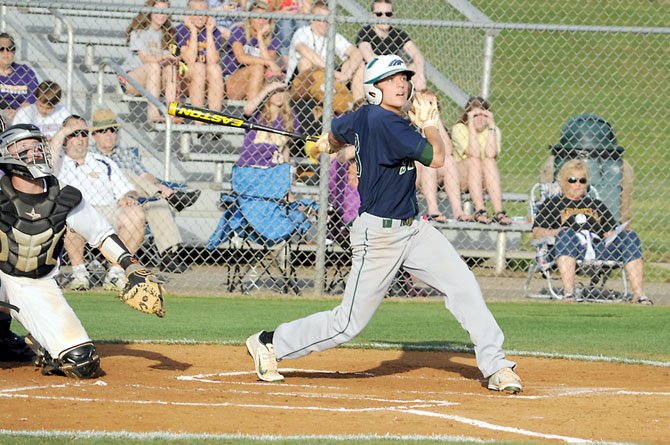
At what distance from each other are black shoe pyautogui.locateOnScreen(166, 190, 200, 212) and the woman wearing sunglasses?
3609 mm

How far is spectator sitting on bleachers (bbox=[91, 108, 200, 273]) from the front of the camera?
11.8 metres

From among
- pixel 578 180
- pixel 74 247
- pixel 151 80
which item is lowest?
pixel 74 247

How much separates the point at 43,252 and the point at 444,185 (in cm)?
624

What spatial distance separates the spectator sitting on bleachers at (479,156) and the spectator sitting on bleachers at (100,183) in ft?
11.7

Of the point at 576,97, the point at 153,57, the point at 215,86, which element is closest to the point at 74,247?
the point at 215,86

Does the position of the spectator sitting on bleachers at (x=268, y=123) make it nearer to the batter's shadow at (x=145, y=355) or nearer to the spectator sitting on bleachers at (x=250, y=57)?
the spectator sitting on bleachers at (x=250, y=57)

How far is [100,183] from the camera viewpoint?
11.7m

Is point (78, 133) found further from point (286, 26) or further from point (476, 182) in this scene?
point (476, 182)

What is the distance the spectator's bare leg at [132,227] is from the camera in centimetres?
1162

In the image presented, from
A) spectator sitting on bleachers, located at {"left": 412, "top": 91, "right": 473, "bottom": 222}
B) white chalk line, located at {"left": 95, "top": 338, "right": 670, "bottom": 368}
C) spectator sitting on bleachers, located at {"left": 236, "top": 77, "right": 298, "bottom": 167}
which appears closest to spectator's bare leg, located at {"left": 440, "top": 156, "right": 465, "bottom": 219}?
spectator sitting on bleachers, located at {"left": 412, "top": 91, "right": 473, "bottom": 222}

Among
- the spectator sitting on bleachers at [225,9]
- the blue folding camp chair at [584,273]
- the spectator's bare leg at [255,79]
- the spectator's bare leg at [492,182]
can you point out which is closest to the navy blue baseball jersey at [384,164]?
the blue folding camp chair at [584,273]

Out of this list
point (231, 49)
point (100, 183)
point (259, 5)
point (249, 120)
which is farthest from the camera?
point (231, 49)

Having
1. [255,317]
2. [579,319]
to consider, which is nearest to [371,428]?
[255,317]

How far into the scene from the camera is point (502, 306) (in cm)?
1166
